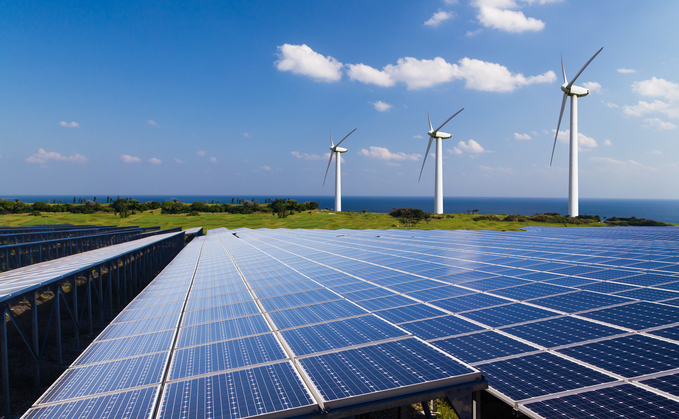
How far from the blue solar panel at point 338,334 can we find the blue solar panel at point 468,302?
3.32 metres

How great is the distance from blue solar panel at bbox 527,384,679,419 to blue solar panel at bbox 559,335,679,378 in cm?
83

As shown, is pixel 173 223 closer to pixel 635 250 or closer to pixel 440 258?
pixel 440 258

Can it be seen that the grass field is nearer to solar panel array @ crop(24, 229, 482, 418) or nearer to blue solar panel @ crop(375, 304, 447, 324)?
blue solar panel @ crop(375, 304, 447, 324)

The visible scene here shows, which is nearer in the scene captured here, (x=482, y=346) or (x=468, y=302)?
(x=482, y=346)

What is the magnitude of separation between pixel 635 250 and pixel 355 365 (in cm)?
2686

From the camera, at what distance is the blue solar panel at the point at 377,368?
6195 mm

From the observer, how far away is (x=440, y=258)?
913 inches

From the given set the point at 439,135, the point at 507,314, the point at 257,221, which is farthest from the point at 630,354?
the point at 257,221

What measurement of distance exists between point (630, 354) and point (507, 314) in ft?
11.5

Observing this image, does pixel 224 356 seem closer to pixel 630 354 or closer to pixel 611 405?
pixel 611 405

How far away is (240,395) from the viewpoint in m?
6.21

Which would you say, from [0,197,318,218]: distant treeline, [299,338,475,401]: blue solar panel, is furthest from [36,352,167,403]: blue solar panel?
[0,197,318,218]: distant treeline

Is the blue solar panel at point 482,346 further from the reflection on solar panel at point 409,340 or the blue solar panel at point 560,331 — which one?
the blue solar panel at point 560,331

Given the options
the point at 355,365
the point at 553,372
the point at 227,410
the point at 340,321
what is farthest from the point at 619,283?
the point at 227,410
